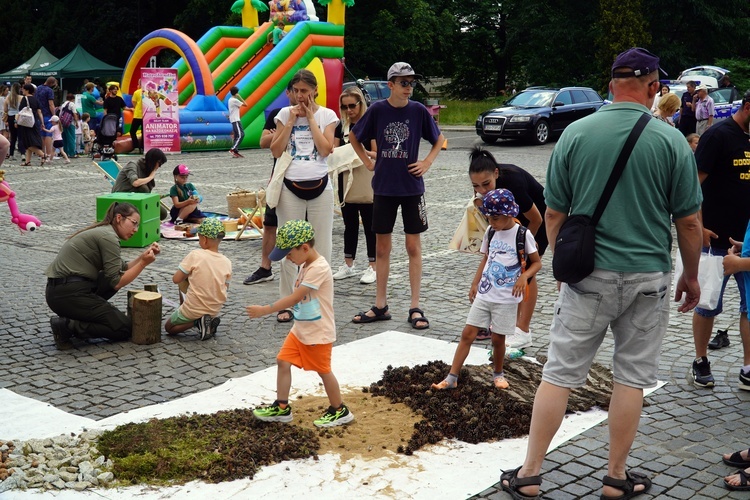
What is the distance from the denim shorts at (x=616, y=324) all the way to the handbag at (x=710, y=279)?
65.1 inches

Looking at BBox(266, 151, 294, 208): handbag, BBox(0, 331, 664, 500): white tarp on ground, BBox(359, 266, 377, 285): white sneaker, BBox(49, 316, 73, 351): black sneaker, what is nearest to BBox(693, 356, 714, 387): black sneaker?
BBox(0, 331, 664, 500): white tarp on ground

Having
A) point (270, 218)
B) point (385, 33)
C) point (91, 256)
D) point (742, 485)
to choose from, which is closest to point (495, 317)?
point (742, 485)

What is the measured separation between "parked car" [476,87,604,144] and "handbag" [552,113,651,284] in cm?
2013

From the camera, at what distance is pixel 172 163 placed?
1977cm

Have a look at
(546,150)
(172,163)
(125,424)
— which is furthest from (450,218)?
(546,150)

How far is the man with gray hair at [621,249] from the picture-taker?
3.82 metres

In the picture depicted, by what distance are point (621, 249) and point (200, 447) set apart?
2.38 metres

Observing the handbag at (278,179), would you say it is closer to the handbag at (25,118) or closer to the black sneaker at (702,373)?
the black sneaker at (702,373)

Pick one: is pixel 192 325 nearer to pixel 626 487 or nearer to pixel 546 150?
pixel 626 487

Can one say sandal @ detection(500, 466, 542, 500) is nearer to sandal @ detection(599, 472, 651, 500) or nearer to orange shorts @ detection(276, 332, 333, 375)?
sandal @ detection(599, 472, 651, 500)

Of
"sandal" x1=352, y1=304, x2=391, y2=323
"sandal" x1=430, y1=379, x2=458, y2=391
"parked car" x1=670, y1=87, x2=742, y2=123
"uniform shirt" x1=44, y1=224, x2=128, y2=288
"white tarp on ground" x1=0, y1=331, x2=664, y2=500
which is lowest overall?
"white tarp on ground" x1=0, y1=331, x2=664, y2=500

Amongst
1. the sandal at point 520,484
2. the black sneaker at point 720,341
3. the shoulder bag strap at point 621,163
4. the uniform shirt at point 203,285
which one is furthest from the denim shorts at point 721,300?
the uniform shirt at point 203,285

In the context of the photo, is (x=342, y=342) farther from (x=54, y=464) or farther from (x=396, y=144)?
(x=54, y=464)

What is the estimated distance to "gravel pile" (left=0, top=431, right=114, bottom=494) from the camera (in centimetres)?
414
